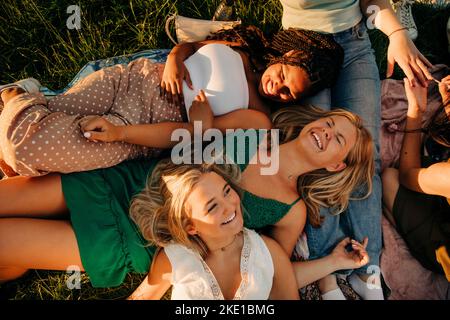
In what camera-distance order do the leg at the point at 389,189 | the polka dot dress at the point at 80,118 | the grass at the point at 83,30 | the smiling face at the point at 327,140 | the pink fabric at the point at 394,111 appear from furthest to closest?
the grass at the point at 83,30 → the pink fabric at the point at 394,111 → the leg at the point at 389,189 → the smiling face at the point at 327,140 → the polka dot dress at the point at 80,118

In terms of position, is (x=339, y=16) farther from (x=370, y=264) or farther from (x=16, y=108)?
(x=16, y=108)

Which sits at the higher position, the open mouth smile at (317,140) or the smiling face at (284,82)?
the smiling face at (284,82)

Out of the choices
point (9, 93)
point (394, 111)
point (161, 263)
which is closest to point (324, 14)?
point (394, 111)

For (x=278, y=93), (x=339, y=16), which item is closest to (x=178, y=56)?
(x=278, y=93)

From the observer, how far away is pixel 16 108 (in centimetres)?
184

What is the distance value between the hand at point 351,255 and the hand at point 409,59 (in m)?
0.88

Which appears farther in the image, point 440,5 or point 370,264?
point 440,5

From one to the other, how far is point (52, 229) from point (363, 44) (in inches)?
73.7

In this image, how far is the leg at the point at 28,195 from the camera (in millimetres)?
1911

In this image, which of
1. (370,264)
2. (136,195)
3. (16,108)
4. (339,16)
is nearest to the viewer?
(16,108)

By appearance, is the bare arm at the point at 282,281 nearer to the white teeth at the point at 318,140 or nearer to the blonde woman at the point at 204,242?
the blonde woman at the point at 204,242

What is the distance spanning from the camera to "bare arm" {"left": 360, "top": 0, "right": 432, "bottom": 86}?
86.2 inches

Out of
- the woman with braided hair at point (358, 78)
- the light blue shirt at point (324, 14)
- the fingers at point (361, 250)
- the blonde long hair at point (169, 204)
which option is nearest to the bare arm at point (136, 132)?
the blonde long hair at point (169, 204)
